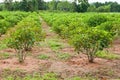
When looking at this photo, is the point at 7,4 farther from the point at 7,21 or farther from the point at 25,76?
the point at 25,76

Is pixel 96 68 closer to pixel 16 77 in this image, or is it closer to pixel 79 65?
pixel 79 65

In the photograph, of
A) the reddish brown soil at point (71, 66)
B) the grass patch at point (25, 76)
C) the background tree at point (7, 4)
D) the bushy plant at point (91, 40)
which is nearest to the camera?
the grass patch at point (25, 76)

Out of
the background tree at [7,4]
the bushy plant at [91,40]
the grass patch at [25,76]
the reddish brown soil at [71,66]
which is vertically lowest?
the background tree at [7,4]

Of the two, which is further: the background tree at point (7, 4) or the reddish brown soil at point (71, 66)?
the background tree at point (7, 4)

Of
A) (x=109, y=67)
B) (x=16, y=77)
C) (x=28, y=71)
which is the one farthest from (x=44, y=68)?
(x=109, y=67)


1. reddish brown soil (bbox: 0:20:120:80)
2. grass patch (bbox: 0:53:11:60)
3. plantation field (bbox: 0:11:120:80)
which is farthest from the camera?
grass patch (bbox: 0:53:11:60)

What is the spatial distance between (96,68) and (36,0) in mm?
71840

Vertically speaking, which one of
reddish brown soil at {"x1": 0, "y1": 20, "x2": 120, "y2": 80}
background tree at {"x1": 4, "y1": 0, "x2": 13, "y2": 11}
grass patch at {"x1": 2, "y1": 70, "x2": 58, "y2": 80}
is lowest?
background tree at {"x1": 4, "y1": 0, "x2": 13, "y2": 11}

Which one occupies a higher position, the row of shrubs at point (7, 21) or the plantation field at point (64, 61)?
the plantation field at point (64, 61)

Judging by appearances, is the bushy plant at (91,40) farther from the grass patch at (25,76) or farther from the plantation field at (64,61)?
the grass patch at (25,76)

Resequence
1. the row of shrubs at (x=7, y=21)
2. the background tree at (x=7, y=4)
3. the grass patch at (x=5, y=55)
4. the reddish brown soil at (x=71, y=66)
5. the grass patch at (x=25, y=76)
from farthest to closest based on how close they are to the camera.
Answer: the background tree at (x=7, y=4) < the row of shrubs at (x=7, y=21) < the grass patch at (x=5, y=55) < the reddish brown soil at (x=71, y=66) < the grass patch at (x=25, y=76)

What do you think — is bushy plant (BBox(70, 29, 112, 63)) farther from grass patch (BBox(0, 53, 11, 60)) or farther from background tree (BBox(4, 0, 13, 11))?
background tree (BBox(4, 0, 13, 11))

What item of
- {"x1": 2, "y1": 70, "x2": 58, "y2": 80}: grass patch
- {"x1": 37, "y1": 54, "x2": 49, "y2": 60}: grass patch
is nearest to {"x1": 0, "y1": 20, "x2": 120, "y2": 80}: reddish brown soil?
{"x1": 37, "y1": 54, "x2": 49, "y2": 60}: grass patch

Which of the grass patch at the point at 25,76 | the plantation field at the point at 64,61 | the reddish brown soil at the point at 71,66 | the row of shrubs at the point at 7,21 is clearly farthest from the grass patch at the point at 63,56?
the row of shrubs at the point at 7,21
